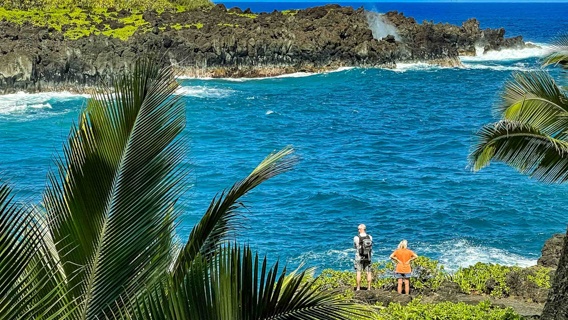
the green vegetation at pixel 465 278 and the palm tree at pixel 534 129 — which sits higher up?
the palm tree at pixel 534 129

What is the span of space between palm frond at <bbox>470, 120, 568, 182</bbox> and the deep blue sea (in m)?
2.29

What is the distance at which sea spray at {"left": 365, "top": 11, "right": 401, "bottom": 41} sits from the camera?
2886 inches

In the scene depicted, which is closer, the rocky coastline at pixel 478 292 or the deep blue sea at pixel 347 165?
the rocky coastline at pixel 478 292

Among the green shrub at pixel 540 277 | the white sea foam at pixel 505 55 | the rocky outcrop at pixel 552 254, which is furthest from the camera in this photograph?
the white sea foam at pixel 505 55

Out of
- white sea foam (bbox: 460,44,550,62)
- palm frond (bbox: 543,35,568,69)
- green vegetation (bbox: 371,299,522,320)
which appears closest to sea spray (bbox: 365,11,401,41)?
white sea foam (bbox: 460,44,550,62)

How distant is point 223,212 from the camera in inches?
244

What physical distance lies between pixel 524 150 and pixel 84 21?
65.2m

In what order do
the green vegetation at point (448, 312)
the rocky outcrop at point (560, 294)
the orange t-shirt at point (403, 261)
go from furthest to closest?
the orange t-shirt at point (403, 261) → the green vegetation at point (448, 312) → the rocky outcrop at point (560, 294)

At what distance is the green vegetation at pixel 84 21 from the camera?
6500 centimetres

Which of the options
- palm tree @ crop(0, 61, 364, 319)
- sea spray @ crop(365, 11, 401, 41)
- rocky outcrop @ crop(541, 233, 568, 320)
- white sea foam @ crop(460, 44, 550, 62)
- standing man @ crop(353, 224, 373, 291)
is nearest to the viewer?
palm tree @ crop(0, 61, 364, 319)

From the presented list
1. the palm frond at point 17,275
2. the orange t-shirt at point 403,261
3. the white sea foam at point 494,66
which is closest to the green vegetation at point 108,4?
the white sea foam at point 494,66

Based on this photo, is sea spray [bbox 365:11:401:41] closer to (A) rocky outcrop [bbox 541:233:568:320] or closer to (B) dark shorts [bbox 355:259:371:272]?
(B) dark shorts [bbox 355:259:371:272]

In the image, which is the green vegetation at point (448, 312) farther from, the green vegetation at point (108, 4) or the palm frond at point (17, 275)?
the green vegetation at point (108, 4)

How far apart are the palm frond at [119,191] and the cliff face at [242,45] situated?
41.7m
